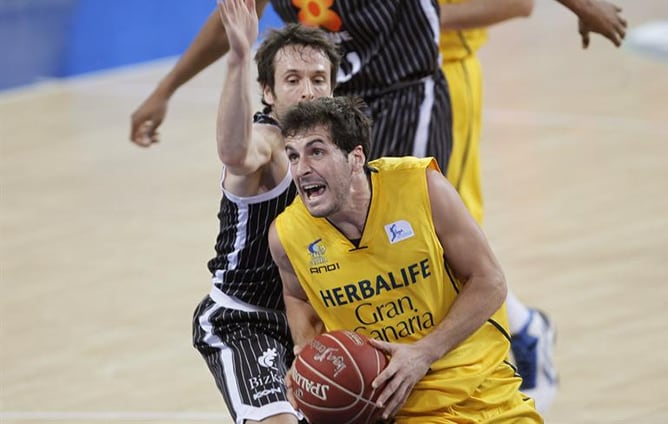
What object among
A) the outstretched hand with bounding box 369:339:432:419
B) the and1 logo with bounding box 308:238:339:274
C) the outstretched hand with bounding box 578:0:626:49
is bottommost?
the outstretched hand with bounding box 369:339:432:419

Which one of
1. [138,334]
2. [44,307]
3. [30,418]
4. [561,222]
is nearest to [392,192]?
[30,418]

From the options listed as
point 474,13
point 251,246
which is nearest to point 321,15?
point 474,13

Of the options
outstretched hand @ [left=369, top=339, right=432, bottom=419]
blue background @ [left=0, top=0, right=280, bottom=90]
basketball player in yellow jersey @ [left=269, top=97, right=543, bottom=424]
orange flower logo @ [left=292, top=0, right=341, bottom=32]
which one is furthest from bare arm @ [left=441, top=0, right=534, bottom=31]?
blue background @ [left=0, top=0, right=280, bottom=90]

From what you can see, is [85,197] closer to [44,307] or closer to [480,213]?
[44,307]

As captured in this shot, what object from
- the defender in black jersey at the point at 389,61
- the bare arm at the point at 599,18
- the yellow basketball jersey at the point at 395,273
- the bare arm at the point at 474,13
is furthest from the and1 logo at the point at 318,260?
the bare arm at the point at 474,13

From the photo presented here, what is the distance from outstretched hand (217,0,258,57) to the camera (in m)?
3.83

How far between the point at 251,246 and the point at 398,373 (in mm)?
656

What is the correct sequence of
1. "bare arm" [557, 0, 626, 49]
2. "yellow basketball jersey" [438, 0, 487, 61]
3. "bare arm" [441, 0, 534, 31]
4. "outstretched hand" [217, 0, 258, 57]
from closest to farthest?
"outstretched hand" [217, 0, 258, 57]
"bare arm" [557, 0, 626, 49]
"bare arm" [441, 0, 534, 31]
"yellow basketball jersey" [438, 0, 487, 61]

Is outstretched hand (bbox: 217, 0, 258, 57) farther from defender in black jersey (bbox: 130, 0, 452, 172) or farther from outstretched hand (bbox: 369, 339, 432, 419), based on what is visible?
defender in black jersey (bbox: 130, 0, 452, 172)

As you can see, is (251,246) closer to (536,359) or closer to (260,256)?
(260,256)

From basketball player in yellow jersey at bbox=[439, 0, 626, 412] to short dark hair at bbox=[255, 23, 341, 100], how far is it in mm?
1161

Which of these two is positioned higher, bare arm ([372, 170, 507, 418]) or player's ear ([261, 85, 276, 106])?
player's ear ([261, 85, 276, 106])

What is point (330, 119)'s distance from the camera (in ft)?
12.8

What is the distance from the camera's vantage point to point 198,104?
11.8 meters
